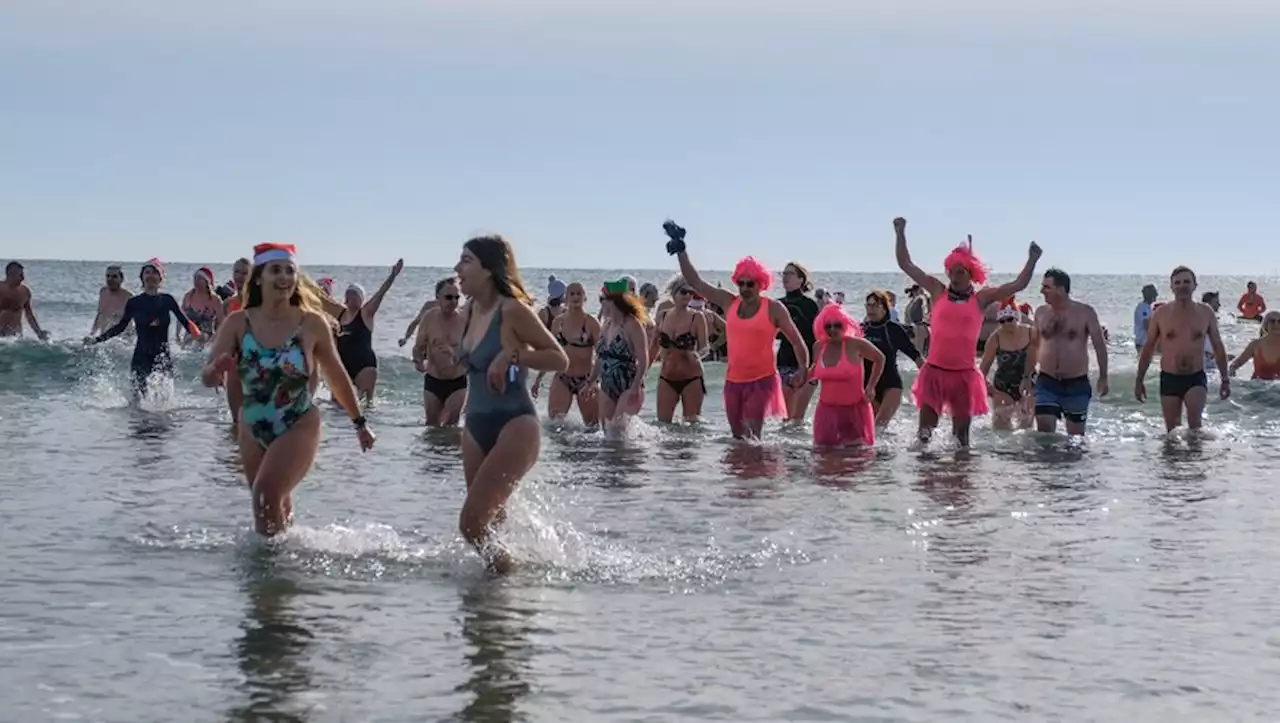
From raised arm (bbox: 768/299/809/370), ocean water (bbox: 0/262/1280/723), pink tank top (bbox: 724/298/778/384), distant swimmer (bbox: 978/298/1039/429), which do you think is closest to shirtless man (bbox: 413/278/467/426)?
ocean water (bbox: 0/262/1280/723)

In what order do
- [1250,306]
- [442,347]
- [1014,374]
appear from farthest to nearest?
[1250,306] < [1014,374] < [442,347]

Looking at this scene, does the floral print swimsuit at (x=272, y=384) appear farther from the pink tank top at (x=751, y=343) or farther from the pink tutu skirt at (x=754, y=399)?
the pink tutu skirt at (x=754, y=399)

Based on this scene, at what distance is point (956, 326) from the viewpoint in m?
13.9

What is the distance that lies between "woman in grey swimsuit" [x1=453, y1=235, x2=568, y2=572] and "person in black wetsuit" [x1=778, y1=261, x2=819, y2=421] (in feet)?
26.2

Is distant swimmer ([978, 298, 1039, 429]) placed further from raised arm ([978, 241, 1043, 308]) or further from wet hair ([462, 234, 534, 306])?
wet hair ([462, 234, 534, 306])

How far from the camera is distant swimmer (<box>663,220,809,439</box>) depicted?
47.3ft

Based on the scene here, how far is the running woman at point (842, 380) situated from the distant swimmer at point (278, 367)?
245 inches

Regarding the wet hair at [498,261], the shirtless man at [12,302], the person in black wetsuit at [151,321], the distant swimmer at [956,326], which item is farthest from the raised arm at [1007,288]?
the shirtless man at [12,302]

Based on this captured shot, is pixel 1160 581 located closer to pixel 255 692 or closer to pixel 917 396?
pixel 255 692

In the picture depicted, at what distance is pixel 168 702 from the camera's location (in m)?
6.18

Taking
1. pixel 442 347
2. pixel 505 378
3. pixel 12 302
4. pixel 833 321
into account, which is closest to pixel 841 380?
pixel 833 321

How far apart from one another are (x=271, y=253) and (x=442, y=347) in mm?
7565

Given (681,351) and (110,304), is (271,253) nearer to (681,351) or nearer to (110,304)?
(681,351)

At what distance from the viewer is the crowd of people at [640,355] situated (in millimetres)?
8164
